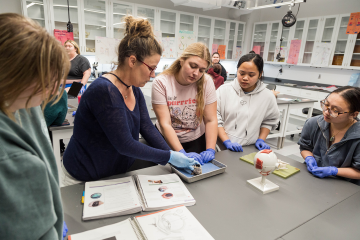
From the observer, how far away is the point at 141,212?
849mm

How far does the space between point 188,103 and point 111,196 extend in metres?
0.82

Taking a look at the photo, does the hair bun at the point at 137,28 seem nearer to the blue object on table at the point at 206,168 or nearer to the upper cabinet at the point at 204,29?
the blue object on table at the point at 206,168

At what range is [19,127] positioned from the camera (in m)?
0.43

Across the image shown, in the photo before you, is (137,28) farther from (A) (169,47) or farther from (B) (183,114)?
(A) (169,47)

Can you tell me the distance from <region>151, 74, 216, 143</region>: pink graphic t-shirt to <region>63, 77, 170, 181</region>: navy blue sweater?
0.31m

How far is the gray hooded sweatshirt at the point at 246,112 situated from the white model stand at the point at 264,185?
612 mm

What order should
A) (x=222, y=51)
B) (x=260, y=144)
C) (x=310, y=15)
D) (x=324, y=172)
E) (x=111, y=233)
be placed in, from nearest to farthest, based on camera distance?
1. (x=111, y=233)
2. (x=324, y=172)
3. (x=260, y=144)
4. (x=310, y=15)
5. (x=222, y=51)

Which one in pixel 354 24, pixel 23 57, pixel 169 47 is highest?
pixel 354 24

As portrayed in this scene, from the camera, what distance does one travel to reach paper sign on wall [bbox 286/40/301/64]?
5.28 m

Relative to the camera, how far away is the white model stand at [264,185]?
1.03 meters

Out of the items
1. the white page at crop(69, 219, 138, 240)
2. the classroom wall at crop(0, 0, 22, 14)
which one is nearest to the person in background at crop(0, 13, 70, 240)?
the white page at crop(69, 219, 138, 240)

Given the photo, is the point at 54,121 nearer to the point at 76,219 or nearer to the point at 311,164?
the point at 76,219

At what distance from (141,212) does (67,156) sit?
1.56 feet

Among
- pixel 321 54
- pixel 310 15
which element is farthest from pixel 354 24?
pixel 310 15
